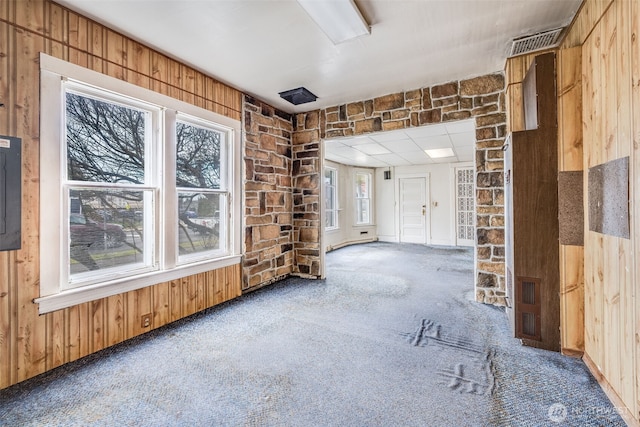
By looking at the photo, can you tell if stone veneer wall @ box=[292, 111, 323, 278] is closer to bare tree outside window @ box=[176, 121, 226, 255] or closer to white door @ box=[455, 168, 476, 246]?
bare tree outside window @ box=[176, 121, 226, 255]

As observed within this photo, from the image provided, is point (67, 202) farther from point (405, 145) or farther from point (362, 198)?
point (362, 198)

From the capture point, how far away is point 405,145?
564 centimetres

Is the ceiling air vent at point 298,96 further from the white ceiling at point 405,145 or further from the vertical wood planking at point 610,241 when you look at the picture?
the vertical wood planking at point 610,241

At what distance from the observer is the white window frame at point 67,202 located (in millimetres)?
1939

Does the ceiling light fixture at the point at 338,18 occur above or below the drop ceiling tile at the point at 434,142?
above

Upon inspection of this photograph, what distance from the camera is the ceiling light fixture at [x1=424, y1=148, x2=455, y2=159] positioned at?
20.3ft

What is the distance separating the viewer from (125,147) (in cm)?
248

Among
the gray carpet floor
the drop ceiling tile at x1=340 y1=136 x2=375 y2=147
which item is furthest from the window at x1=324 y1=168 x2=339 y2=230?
the gray carpet floor

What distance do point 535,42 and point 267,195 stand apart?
3255mm

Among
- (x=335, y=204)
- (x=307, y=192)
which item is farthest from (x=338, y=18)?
(x=335, y=204)

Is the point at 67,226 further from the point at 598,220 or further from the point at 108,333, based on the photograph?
the point at 598,220

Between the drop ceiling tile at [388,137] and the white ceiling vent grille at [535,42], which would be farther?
the drop ceiling tile at [388,137]

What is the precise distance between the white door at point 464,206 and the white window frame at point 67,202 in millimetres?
6544

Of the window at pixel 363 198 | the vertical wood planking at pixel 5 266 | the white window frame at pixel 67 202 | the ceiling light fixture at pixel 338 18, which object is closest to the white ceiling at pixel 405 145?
the window at pixel 363 198
